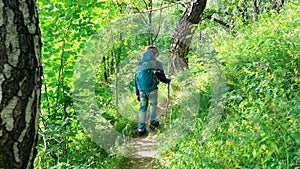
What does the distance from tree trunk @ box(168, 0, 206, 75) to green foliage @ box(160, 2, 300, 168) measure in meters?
1.89

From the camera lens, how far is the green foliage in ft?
8.13

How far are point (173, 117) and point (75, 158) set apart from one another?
2014mm

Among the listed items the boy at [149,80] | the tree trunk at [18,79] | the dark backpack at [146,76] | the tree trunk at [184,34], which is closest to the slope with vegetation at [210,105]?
the boy at [149,80]

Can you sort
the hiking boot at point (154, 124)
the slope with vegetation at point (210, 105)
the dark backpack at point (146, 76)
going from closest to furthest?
the slope with vegetation at point (210, 105)
the dark backpack at point (146, 76)
the hiking boot at point (154, 124)

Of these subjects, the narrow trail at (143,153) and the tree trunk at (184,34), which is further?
the tree trunk at (184,34)

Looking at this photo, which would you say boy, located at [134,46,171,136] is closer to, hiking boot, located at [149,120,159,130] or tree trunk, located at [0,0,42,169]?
hiking boot, located at [149,120,159,130]

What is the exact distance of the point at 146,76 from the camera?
5676 mm

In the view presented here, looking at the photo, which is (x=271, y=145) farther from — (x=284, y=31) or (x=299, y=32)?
(x=284, y=31)

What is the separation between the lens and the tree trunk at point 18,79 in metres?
1.29

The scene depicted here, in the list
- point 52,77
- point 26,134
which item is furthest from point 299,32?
point 26,134

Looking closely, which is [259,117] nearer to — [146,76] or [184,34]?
[146,76]

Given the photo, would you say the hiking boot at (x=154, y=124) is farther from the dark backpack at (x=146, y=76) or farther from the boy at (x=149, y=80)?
the dark backpack at (x=146, y=76)

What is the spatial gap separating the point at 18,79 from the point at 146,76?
4.39 metres

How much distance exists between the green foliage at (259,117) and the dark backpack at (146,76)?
1282 millimetres
